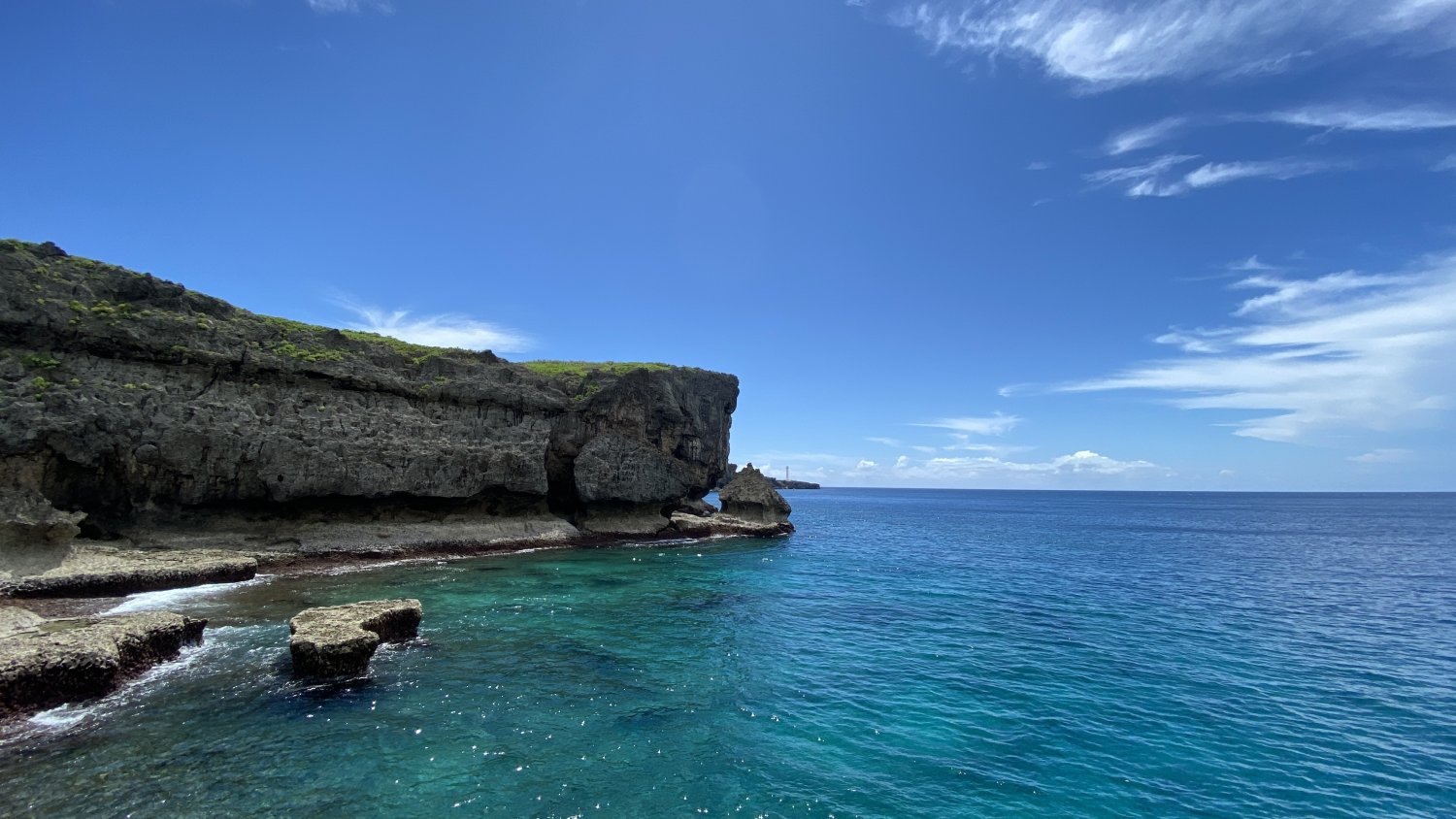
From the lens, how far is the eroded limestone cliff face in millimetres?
28625

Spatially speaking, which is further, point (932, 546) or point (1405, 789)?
point (932, 546)

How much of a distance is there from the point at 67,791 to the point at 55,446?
1059 inches

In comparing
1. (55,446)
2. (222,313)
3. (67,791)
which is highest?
(222,313)

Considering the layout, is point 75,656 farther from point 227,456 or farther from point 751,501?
point 751,501

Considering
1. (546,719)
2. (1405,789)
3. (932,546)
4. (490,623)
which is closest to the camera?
(1405,789)

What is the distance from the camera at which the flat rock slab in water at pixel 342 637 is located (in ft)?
53.1

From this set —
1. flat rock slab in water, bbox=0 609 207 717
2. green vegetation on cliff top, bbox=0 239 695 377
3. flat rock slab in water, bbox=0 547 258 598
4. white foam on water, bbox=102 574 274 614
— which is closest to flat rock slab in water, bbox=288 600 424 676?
flat rock slab in water, bbox=0 609 207 717

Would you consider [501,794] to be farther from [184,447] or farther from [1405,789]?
[184,447]

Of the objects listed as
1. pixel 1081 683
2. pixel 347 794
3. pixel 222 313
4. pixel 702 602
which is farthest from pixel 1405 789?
pixel 222 313

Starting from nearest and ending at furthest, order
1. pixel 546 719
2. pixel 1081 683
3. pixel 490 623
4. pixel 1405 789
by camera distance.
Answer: pixel 1405 789 → pixel 546 719 → pixel 1081 683 → pixel 490 623

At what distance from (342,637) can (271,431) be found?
25.8 meters

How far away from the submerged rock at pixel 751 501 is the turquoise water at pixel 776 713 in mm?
35889

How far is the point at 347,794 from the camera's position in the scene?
1083 cm

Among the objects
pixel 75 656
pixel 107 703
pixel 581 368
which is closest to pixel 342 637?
pixel 107 703
